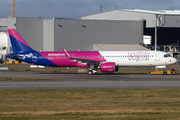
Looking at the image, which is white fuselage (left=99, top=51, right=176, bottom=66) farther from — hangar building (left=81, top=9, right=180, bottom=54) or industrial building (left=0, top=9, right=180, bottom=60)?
industrial building (left=0, top=9, right=180, bottom=60)

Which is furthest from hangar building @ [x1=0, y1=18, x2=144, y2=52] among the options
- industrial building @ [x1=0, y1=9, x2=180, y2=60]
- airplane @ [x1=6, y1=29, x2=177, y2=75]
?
airplane @ [x1=6, y1=29, x2=177, y2=75]

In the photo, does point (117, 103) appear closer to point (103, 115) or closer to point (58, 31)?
point (103, 115)

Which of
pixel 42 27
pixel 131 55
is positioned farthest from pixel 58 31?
pixel 131 55

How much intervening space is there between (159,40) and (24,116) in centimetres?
8885

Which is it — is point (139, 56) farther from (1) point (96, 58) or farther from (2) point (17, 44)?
(2) point (17, 44)

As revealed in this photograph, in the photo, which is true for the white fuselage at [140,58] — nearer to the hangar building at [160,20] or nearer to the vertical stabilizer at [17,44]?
the vertical stabilizer at [17,44]

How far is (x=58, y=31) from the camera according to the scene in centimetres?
7350

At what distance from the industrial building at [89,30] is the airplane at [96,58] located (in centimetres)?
3085

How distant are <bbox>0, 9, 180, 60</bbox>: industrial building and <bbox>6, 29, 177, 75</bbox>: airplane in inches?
1214

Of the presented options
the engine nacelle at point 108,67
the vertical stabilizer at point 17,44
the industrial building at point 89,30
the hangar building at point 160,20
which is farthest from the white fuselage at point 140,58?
the industrial building at point 89,30

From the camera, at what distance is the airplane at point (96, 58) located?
3947 centimetres

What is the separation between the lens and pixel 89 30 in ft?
250

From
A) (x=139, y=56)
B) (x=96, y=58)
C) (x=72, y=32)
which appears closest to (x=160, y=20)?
(x=72, y=32)

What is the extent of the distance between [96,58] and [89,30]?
36.7 m
